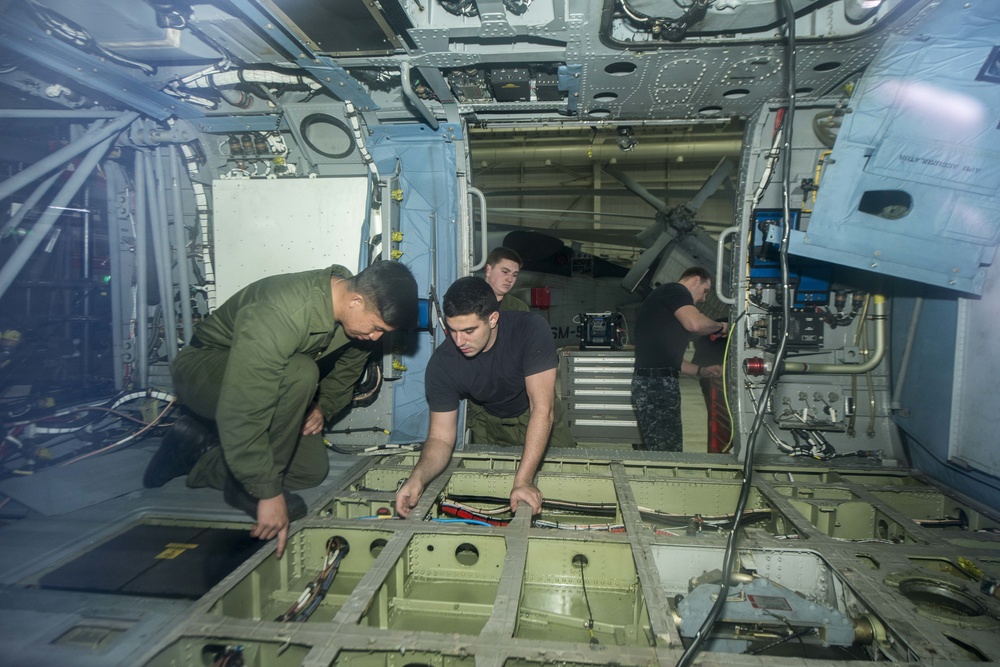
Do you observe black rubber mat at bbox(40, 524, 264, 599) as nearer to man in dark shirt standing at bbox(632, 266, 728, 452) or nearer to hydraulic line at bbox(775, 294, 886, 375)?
man in dark shirt standing at bbox(632, 266, 728, 452)

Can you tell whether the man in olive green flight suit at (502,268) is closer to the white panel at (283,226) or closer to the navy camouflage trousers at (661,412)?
the white panel at (283,226)

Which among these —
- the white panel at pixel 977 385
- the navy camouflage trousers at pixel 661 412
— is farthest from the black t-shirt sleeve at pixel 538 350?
the white panel at pixel 977 385

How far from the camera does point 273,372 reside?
1968mm

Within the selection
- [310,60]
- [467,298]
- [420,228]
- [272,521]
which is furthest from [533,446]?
[310,60]

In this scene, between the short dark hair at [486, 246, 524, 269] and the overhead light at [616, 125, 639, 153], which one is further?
the short dark hair at [486, 246, 524, 269]

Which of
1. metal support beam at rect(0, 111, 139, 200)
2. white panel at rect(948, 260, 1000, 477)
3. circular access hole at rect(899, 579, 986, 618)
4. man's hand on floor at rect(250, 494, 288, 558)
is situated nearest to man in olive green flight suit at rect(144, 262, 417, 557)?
man's hand on floor at rect(250, 494, 288, 558)

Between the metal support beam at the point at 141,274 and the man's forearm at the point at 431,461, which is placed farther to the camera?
the metal support beam at the point at 141,274

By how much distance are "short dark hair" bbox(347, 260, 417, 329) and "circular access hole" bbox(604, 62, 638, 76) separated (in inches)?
67.6

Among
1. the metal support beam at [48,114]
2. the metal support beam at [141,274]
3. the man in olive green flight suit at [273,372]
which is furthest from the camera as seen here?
the metal support beam at [141,274]

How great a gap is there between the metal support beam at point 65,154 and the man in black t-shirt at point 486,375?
284 cm

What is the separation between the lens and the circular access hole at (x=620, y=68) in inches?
101

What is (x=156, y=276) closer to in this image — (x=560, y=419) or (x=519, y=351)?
(x=519, y=351)

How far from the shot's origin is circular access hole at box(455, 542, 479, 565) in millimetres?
2137

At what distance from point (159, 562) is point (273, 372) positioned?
3.02 feet
